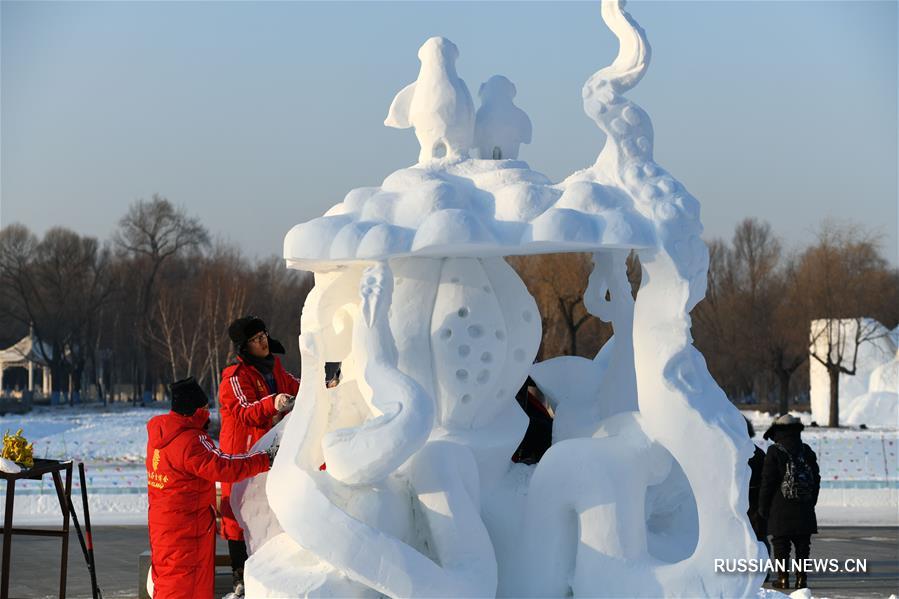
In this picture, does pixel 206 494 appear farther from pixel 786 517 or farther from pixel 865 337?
pixel 865 337

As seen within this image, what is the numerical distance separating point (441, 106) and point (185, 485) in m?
2.59

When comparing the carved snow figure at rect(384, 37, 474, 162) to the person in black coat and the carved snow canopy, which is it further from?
the person in black coat

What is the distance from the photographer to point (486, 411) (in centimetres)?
688

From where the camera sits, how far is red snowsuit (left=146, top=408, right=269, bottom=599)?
22.4ft

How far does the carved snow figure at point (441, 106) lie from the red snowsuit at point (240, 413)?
5.81 feet

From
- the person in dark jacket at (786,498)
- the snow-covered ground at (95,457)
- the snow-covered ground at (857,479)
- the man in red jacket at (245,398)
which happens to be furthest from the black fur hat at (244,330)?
the snow-covered ground at (857,479)

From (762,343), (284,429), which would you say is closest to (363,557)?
(284,429)

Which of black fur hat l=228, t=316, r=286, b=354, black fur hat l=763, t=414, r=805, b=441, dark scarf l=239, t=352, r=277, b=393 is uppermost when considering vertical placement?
black fur hat l=228, t=316, r=286, b=354

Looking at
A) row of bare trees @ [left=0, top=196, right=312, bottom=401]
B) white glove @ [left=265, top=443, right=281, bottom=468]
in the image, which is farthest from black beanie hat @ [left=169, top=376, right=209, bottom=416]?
row of bare trees @ [left=0, top=196, right=312, bottom=401]

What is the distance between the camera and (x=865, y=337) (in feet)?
124

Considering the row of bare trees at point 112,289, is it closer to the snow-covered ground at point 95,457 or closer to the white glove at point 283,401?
the snow-covered ground at point 95,457

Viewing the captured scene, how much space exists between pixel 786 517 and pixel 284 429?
14.6ft

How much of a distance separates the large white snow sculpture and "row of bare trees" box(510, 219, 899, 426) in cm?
2073

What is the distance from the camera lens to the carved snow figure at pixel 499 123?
7.48 meters
